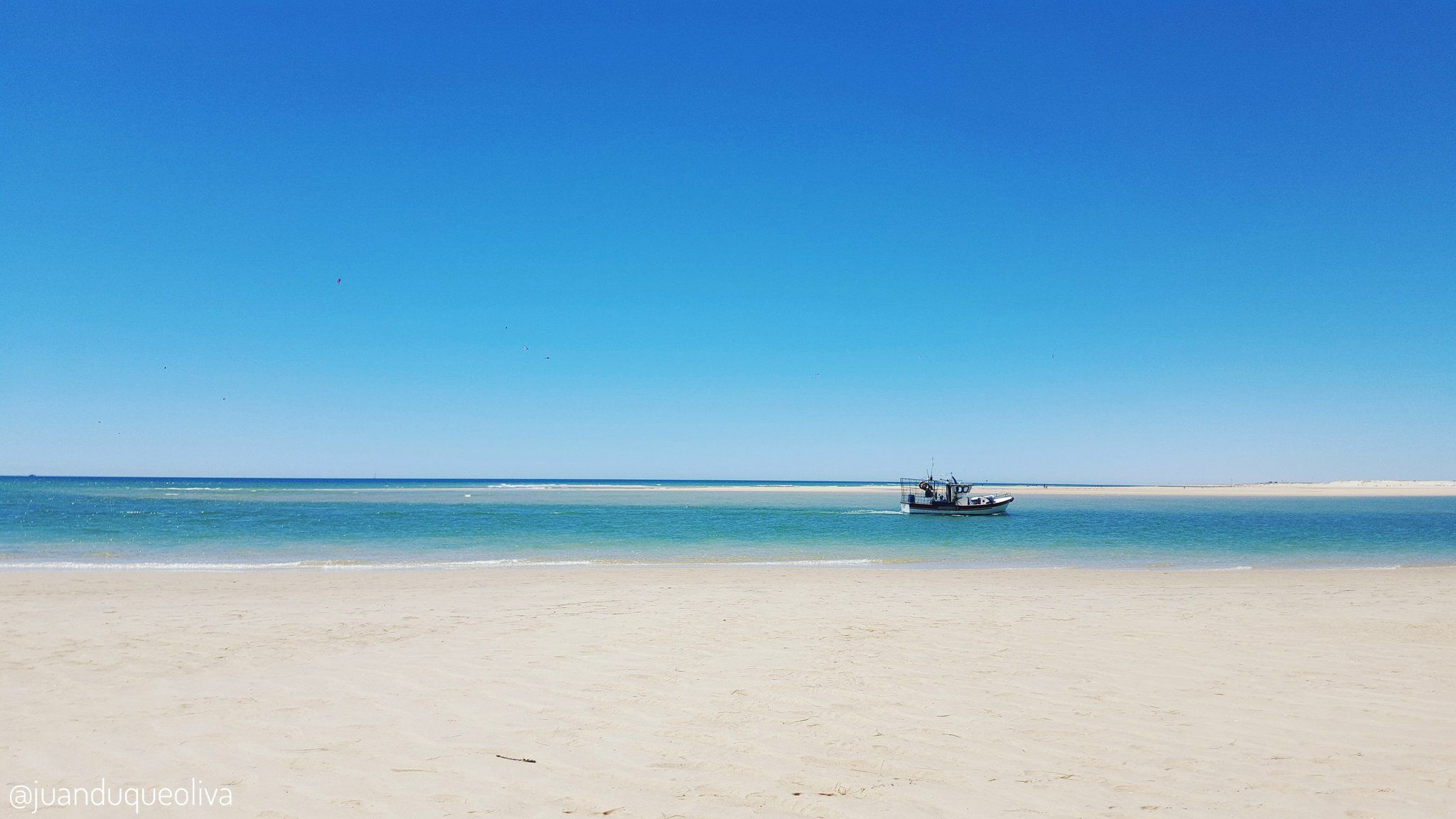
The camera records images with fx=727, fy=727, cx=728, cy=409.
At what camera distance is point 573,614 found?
12797 millimetres

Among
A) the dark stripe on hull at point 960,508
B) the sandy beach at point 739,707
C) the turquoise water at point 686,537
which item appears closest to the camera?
the sandy beach at point 739,707

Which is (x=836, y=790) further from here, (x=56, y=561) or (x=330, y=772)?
(x=56, y=561)

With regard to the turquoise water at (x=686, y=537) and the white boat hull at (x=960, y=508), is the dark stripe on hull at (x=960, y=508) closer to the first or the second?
the white boat hull at (x=960, y=508)

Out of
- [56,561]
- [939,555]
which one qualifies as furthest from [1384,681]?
[56,561]

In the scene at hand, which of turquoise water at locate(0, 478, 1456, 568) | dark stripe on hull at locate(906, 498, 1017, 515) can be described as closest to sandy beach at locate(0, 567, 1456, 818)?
turquoise water at locate(0, 478, 1456, 568)

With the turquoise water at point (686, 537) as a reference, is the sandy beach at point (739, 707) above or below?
above

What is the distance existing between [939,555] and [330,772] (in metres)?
24.2

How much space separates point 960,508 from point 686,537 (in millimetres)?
31513

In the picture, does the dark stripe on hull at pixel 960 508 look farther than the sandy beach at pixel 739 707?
Yes

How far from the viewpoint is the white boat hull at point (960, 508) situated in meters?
58.0

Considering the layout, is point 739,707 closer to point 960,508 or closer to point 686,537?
point 686,537

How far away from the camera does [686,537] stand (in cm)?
3425

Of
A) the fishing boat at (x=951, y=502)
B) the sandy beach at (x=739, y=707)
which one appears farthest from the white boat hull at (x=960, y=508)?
the sandy beach at (x=739, y=707)

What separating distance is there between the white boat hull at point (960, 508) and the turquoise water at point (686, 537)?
184 cm
